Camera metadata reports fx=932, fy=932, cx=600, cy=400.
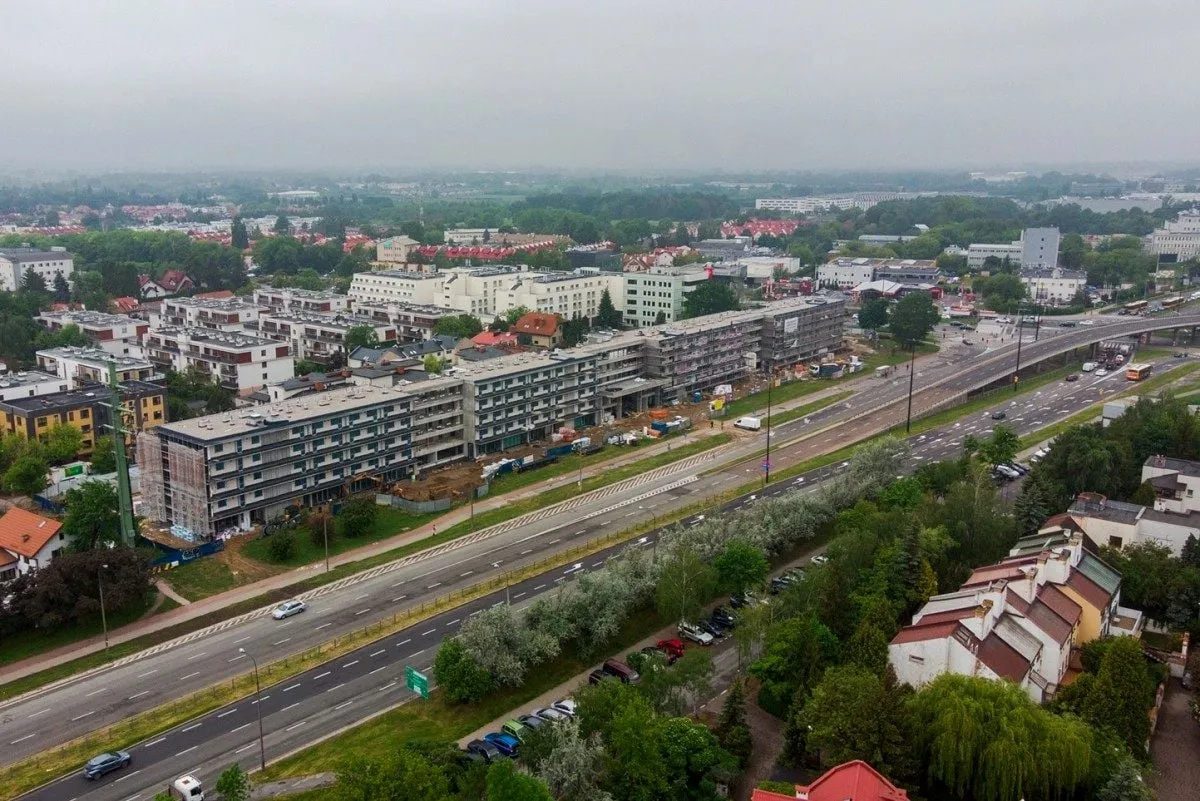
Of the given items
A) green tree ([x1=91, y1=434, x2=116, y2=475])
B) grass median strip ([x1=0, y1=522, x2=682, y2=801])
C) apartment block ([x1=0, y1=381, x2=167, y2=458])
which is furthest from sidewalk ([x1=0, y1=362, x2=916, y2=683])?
apartment block ([x1=0, y1=381, x2=167, y2=458])

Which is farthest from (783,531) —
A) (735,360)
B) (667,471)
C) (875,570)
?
(735,360)

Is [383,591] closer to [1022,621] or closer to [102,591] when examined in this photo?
[102,591]

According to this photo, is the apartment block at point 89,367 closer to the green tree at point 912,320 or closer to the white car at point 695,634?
the white car at point 695,634

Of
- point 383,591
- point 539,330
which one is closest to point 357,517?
point 383,591

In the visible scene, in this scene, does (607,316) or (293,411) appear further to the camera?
(607,316)

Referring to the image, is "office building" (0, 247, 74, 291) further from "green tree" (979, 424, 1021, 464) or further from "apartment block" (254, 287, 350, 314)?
"green tree" (979, 424, 1021, 464)
